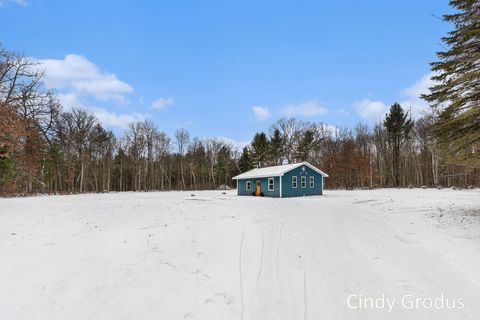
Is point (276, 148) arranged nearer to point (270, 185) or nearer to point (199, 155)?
point (199, 155)

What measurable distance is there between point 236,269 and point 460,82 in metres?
9.74

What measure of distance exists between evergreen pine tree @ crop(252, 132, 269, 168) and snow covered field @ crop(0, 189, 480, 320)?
44261 mm

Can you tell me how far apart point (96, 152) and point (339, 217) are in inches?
1772

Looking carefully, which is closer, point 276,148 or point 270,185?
point 270,185

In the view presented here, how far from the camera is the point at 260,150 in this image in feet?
182

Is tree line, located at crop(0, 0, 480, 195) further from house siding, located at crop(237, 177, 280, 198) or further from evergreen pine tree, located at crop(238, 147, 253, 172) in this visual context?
house siding, located at crop(237, 177, 280, 198)

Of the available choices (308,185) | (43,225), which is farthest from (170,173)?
(43,225)

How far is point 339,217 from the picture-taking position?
42.3 ft

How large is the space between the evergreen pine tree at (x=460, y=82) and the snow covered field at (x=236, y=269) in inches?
114

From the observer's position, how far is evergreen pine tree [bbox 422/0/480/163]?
1058 centimetres

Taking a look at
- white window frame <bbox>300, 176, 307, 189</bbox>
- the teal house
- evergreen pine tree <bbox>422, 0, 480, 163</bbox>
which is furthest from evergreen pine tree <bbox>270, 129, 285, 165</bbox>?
evergreen pine tree <bbox>422, 0, 480, 163</bbox>

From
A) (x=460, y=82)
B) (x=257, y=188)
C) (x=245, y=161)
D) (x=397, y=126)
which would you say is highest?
(x=397, y=126)

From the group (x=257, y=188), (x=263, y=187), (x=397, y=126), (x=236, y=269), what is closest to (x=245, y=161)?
(x=397, y=126)

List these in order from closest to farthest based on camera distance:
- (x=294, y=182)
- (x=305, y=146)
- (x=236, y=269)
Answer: (x=236, y=269) < (x=294, y=182) < (x=305, y=146)
